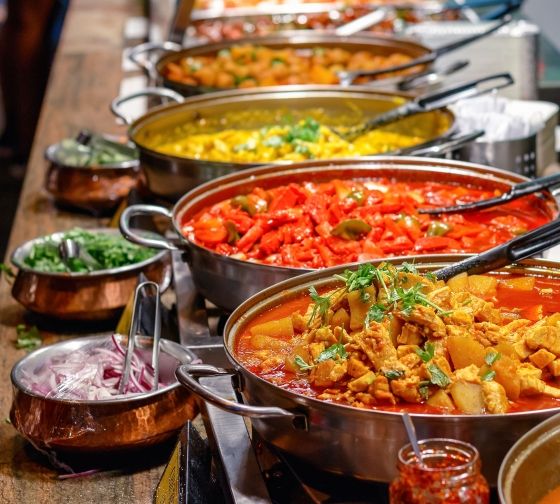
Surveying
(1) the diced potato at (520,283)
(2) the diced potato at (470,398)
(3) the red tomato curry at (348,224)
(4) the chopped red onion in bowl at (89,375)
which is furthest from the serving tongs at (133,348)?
(2) the diced potato at (470,398)

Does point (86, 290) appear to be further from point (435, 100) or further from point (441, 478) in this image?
point (441, 478)

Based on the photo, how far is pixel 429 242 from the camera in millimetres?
2600

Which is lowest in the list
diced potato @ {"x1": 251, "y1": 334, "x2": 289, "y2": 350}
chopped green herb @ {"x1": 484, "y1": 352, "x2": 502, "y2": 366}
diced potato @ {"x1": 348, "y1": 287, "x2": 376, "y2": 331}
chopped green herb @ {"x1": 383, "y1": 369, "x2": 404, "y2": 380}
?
diced potato @ {"x1": 251, "y1": 334, "x2": 289, "y2": 350}

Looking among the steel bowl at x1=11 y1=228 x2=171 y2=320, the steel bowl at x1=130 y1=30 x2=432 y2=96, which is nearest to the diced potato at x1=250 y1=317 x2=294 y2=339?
the steel bowl at x1=11 y1=228 x2=171 y2=320

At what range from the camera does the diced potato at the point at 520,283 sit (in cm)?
214

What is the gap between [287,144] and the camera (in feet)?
11.7

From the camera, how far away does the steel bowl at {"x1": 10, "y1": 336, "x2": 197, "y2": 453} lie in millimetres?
2240

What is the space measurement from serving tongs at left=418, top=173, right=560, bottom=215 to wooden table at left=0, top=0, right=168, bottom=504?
3.48 ft

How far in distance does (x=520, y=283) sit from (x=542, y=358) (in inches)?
18.2

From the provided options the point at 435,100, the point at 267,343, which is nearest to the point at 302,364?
the point at 267,343

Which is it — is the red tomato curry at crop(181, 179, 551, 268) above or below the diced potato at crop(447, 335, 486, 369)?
below

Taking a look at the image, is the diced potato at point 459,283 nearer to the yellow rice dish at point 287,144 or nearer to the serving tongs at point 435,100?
the yellow rice dish at point 287,144

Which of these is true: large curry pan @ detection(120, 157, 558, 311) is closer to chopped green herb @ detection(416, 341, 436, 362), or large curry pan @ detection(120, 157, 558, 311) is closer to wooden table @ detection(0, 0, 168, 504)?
wooden table @ detection(0, 0, 168, 504)

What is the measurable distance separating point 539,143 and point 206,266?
5.19 feet
